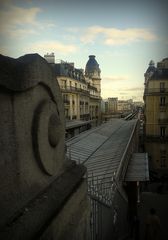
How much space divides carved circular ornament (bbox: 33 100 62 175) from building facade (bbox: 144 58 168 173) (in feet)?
98.9

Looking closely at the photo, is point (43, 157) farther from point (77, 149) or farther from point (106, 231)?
point (77, 149)

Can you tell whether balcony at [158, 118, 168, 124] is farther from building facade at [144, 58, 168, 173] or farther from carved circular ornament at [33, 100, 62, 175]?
carved circular ornament at [33, 100, 62, 175]

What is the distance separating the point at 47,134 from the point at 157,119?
32.5 m

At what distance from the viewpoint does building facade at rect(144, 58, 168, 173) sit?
32.9 metres

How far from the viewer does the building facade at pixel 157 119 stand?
32.9 meters

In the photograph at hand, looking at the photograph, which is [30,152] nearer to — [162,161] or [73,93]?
[162,161]

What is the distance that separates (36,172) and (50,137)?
1.58 feet

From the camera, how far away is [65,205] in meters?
3.09

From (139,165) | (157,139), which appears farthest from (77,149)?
(157,139)

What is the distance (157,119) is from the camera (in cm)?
3450

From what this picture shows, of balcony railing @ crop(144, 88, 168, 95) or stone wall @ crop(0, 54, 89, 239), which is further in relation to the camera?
balcony railing @ crop(144, 88, 168, 95)

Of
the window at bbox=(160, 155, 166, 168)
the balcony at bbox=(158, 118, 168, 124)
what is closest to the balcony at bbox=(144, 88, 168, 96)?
the balcony at bbox=(158, 118, 168, 124)

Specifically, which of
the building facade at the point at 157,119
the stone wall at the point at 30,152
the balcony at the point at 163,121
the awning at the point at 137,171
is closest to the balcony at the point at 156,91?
the building facade at the point at 157,119

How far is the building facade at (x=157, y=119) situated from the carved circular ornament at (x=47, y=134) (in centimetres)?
3014
